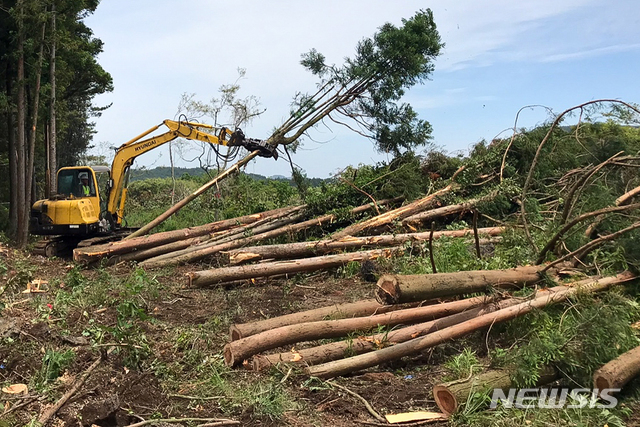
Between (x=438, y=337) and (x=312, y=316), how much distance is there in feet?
3.99

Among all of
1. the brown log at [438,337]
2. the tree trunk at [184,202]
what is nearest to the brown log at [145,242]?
the tree trunk at [184,202]

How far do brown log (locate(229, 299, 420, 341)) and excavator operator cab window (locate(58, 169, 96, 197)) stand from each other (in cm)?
759

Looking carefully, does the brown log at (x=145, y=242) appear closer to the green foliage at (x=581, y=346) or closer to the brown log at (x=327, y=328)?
the brown log at (x=327, y=328)

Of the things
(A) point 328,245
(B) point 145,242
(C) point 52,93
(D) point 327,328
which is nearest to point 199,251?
(B) point 145,242

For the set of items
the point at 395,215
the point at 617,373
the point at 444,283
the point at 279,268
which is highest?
the point at 395,215

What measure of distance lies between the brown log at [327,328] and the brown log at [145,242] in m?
5.58

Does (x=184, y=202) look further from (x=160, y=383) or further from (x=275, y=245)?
(x=160, y=383)

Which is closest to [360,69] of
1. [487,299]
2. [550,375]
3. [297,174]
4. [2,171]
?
[297,174]

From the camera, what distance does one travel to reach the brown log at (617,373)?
361 cm

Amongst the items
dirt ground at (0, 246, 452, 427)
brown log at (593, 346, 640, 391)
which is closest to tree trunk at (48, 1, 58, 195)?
dirt ground at (0, 246, 452, 427)

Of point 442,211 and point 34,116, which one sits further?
point 34,116

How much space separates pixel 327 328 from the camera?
4637 millimetres

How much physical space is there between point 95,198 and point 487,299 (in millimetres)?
8945

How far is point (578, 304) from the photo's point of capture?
469 centimetres
